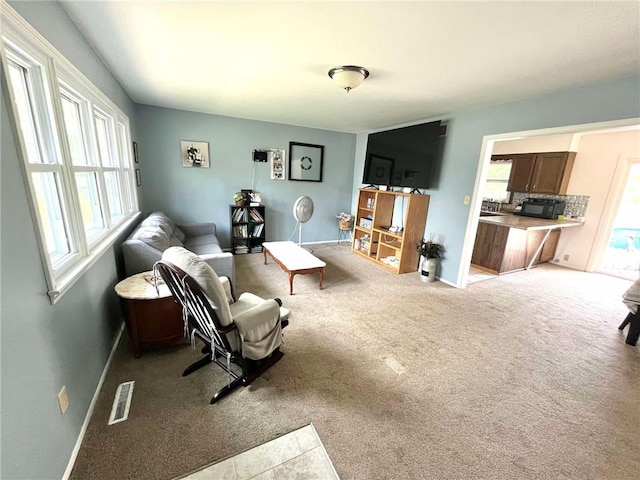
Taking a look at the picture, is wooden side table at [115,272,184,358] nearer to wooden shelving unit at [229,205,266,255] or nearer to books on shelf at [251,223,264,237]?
wooden shelving unit at [229,205,266,255]

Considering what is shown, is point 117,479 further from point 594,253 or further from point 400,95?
point 594,253

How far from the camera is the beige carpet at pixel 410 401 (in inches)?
53.4

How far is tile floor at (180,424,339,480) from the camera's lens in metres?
1.26

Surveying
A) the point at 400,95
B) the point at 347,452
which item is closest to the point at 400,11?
the point at 400,95

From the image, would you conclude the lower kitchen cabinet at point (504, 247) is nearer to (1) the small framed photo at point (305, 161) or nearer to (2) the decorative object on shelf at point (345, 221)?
(2) the decorative object on shelf at point (345, 221)

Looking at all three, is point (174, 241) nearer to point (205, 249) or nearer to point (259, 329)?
point (205, 249)

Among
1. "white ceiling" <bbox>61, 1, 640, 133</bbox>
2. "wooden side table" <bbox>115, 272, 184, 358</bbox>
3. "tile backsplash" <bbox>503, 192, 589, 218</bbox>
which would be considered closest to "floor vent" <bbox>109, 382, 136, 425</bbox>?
"wooden side table" <bbox>115, 272, 184, 358</bbox>

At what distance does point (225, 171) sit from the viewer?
441 cm

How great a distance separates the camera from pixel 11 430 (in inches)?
34.5

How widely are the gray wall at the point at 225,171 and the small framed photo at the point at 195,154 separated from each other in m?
0.07

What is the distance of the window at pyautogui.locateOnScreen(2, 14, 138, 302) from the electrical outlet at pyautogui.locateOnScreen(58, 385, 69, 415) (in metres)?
0.45

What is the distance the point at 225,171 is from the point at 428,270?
144 inches

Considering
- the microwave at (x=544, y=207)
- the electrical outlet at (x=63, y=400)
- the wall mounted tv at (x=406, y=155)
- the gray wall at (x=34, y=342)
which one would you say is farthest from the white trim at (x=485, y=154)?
the electrical outlet at (x=63, y=400)

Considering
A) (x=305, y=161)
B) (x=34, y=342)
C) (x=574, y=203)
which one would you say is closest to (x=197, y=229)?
(x=305, y=161)
